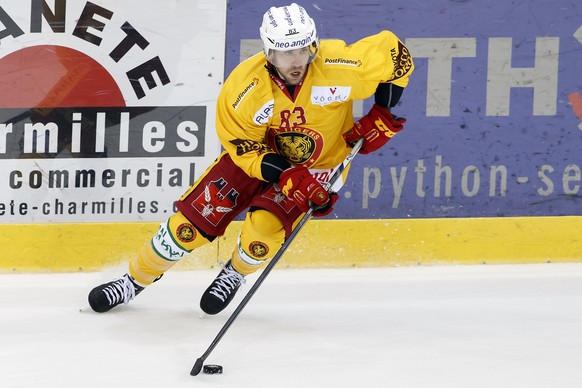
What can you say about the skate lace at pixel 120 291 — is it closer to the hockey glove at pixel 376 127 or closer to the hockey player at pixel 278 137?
the hockey player at pixel 278 137

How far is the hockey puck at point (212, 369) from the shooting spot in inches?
113

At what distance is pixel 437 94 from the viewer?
4.57 m

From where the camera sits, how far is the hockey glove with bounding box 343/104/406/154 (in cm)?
341

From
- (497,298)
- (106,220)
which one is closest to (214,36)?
(106,220)

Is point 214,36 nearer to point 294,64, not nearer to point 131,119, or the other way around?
point 131,119

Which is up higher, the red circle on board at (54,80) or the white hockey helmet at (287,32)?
the white hockey helmet at (287,32)

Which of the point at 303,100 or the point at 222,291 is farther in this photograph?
the point at 222,291

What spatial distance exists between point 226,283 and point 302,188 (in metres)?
0.55

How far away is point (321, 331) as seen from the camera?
340 centimetres

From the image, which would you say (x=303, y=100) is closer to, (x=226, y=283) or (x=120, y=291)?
(x=226, y=283)

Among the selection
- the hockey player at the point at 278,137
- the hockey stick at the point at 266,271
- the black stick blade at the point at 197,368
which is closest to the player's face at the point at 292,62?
the hockey player at the point at 278,137

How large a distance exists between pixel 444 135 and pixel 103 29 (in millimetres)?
1494

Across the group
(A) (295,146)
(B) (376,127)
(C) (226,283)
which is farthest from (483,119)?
(C) (226,283)

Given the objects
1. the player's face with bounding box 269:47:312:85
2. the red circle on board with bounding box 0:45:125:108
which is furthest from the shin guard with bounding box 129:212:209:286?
the red circle on board with bounding box 0:45:125:108
